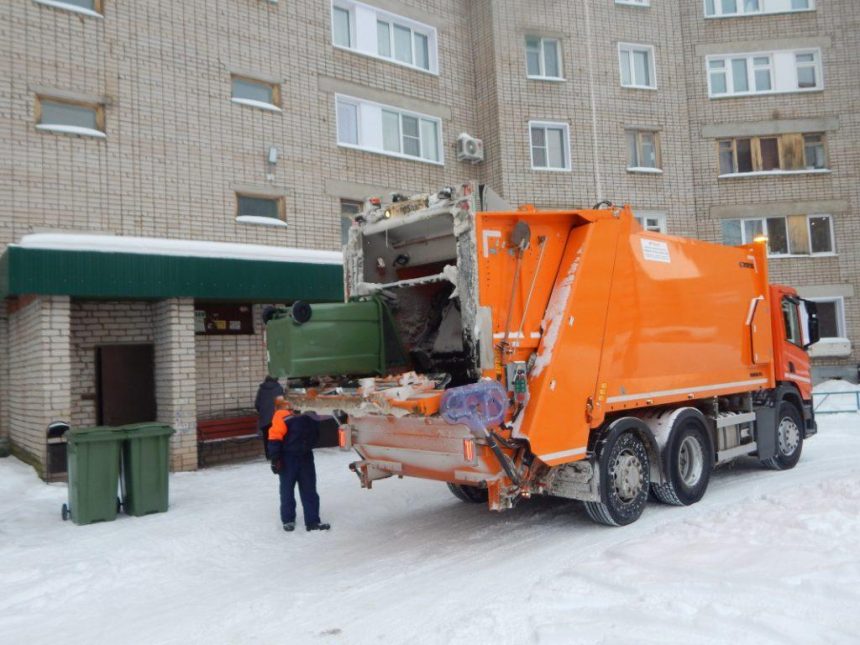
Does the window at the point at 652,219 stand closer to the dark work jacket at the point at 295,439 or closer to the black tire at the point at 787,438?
the black tire at the point at 787,438

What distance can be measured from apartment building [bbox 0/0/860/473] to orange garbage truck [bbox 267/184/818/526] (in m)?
4.38

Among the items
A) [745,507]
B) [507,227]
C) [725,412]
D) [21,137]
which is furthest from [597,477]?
[21,137]

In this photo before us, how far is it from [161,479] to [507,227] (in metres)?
4.96

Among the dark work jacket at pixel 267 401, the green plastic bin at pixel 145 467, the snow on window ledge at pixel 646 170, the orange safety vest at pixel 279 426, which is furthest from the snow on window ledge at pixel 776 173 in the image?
the green plastic bin at pixel 145 467

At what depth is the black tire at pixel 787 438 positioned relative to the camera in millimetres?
8836

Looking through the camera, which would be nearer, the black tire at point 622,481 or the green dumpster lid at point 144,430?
the black tire at point 622,481

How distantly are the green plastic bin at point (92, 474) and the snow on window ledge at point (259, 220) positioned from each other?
6.23 meters

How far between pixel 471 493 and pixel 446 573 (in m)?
2.39

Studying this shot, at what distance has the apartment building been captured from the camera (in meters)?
10.4

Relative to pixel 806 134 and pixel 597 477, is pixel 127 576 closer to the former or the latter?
pixel 597 477

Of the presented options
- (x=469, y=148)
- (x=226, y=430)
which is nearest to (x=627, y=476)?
(x=226, y=430)

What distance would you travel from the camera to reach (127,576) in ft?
18.8

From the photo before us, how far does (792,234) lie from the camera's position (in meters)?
19.3

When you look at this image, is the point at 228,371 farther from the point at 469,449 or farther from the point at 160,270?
the point at 469,449
